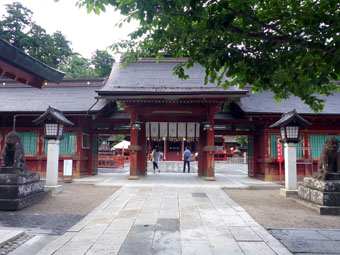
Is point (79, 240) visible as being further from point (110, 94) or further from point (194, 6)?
point (110, 94)

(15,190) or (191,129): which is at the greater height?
(191,129)

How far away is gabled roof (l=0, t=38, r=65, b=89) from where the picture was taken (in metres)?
3.77

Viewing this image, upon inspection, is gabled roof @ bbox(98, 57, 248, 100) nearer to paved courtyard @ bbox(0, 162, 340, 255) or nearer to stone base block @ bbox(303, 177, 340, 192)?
stone base block @ bbox(303, 177, 340, 192)

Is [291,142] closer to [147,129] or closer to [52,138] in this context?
[147,129]

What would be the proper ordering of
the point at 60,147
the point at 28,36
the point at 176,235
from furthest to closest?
the point at 28,36
the point at 60,147
the point at 176,235

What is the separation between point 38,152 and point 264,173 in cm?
1211

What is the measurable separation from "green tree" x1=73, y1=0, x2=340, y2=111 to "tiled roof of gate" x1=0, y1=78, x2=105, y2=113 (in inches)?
374

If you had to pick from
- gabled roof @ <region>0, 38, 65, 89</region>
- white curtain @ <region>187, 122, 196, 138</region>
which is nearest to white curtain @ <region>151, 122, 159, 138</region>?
white curtain @ <region>187, 122, 196, 138</region>

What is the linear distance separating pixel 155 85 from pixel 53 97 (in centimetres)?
695

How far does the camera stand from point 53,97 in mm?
15031

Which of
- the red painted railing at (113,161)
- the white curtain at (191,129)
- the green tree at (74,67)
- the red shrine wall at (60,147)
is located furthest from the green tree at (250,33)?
the green tree at (74,67)

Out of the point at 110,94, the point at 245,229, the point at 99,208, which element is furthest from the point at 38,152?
the point at 245,229

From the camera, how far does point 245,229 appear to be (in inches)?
178

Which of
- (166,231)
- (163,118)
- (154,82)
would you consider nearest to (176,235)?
(166,231)
